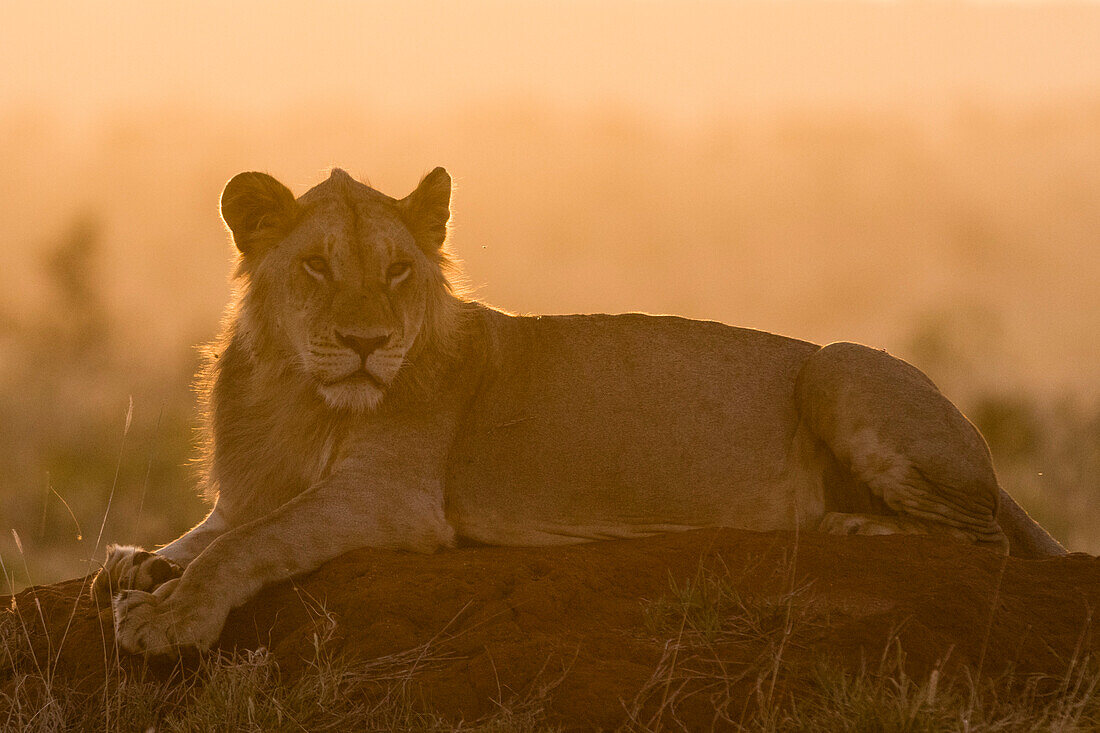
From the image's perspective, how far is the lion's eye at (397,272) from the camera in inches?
235

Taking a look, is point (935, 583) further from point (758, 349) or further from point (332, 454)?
point (332, 454)

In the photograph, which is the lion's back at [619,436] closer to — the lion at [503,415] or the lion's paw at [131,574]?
the lion at [503,415]

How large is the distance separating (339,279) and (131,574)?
1.53 metres

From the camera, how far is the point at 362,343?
567cm

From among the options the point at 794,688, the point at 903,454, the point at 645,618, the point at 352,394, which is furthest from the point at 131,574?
the point at 903,454

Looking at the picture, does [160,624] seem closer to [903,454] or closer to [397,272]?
[397,272]

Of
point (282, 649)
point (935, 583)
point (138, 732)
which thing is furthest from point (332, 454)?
point (935, 583)

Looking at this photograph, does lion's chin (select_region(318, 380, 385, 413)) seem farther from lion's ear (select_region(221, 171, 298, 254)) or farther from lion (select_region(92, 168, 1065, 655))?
lion's ear (select_region(221, 171, 298, 254))

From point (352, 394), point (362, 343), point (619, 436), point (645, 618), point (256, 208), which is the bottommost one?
point (645, 618)

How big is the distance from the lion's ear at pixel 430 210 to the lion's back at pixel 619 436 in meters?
0.52

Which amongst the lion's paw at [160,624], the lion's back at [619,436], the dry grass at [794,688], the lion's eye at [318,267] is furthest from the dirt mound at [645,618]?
the lion's eye at [318,267]

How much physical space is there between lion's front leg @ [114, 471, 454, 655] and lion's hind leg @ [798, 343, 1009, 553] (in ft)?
6.28

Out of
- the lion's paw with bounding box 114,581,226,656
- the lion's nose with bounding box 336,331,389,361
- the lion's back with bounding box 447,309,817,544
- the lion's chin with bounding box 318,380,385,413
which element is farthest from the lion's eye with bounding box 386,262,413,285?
the lion's paw with bounding box 114,581,226,656

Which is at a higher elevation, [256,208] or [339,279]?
[256,208]
